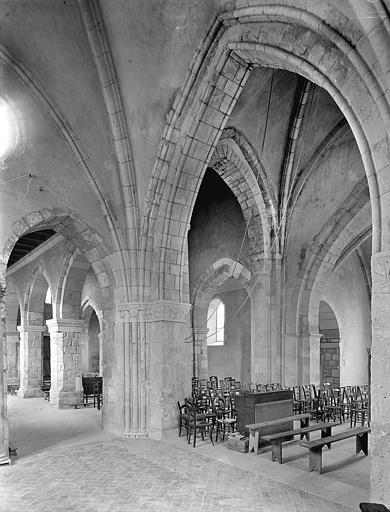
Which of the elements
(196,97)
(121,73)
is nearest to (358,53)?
(196,97)

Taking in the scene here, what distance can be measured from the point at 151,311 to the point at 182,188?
2.89 m

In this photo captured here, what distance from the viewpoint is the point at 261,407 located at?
354 inches

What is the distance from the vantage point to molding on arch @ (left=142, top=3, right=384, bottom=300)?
538 cm

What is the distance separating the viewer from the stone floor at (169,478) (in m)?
6.00

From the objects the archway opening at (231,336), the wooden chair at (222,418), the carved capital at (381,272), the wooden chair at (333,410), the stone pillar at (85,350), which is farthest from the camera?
the stone pillar at (85,350)

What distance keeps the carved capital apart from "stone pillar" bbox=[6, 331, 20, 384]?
1943cm

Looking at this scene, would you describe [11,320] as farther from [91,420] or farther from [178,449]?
[178,449]

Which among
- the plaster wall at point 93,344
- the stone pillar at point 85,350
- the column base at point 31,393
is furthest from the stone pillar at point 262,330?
the plaster wall at point 93,344

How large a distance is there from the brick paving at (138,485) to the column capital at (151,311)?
2822 millimetres

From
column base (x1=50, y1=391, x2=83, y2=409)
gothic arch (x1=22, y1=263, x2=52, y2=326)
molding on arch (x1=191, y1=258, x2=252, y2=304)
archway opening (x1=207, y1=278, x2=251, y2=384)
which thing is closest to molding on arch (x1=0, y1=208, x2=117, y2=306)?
molding on arch (x1=191, y1=258, x2=252, y2=304)

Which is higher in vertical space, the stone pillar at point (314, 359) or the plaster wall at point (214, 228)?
the plaster wall at point (214, 228)

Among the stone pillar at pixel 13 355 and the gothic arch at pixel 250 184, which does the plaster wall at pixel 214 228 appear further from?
the stone pillar at pixel 13 355

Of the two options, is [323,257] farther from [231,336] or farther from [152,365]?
[231,336]

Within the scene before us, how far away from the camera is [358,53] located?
5348 millimetres
